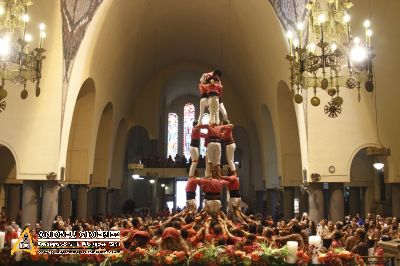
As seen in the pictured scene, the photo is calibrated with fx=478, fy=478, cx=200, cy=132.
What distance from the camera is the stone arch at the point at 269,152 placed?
22547mm

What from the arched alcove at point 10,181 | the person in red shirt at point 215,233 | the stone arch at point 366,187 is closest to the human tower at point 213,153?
the person in red shirt at point 215,233

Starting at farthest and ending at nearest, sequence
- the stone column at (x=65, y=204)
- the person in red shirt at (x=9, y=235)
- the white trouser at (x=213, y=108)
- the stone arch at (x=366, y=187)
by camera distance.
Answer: the stone column at (x=65, y=204)
the stone arch at (x=366, y=187)
the white trouser at (x=213, y=108)
the person in red shirt at (x=9, y=235)

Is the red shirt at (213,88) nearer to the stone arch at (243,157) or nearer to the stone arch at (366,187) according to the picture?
the stone arch at (366,187)

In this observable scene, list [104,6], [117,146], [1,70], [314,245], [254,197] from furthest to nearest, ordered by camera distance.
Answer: [254,197]
[117,146]
[104,6]
[1,70]
[314,245]

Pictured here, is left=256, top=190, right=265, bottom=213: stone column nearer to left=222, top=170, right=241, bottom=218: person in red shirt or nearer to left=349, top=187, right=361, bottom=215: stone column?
left=349, top=187, right=361, bottom=215: stone column

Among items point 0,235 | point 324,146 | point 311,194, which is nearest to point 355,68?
point 324,146

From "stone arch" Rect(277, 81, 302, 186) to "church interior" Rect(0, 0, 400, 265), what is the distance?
0.15 feet

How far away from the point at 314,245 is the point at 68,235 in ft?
10.5

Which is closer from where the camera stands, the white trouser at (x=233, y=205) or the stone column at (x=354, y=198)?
the white trouser at (x=233, y=205)

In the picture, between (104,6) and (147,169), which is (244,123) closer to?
(147,169)

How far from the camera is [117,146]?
25688 mm

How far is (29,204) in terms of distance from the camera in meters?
14.6

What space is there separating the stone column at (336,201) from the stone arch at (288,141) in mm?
4256

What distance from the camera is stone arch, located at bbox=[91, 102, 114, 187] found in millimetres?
21922
